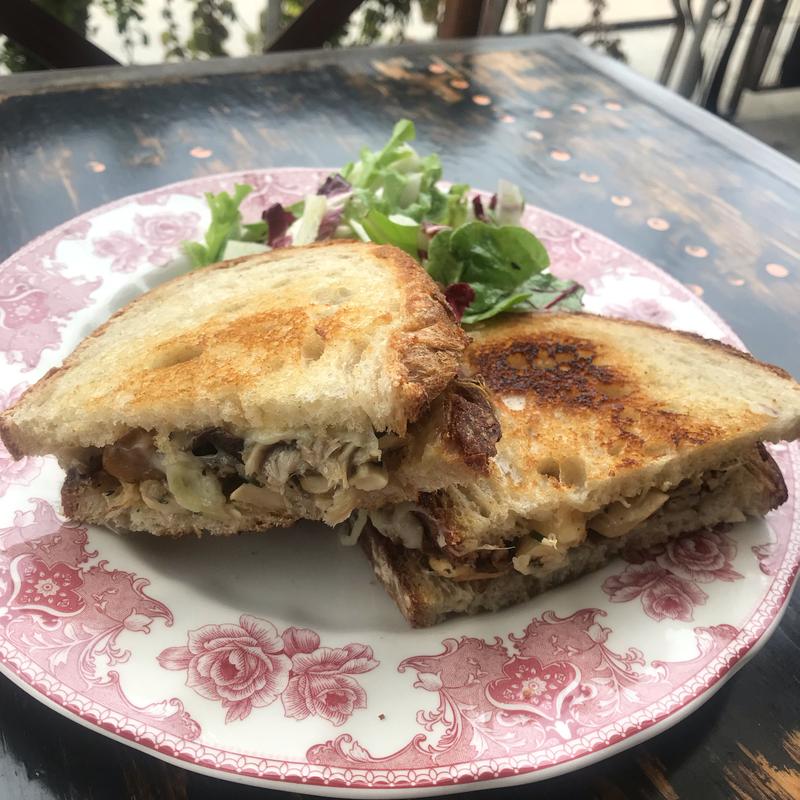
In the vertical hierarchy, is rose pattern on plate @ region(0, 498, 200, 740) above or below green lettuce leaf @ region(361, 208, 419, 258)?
below

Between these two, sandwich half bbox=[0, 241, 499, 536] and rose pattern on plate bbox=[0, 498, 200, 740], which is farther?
sandwich half bbox=[0, 241, 499, 536]

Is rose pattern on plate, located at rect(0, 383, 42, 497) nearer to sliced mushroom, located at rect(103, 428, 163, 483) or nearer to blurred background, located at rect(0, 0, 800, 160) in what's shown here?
sliced mushroom, located at rect(103, 428, 163, 483)

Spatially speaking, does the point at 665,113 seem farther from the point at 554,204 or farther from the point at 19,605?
the point at 19,605

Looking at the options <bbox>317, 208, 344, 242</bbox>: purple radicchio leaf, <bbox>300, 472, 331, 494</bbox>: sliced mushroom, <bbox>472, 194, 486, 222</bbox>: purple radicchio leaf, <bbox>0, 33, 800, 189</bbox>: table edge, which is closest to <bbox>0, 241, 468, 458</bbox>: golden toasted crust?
<bbox>300, 472, 331, 494</bbox>: sliced mushroom

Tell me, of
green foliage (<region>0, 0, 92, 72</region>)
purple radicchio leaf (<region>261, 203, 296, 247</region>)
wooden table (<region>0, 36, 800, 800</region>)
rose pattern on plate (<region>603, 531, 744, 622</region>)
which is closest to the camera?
rose pattern on plate (<region>603, 531, 744, 622</region>)

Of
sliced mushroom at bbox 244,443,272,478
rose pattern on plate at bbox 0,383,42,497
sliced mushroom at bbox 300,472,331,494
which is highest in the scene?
sliced mushroom at bbox 244,443,272,478

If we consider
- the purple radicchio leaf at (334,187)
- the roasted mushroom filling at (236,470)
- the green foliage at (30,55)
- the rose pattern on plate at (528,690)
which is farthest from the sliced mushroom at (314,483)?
the green foliage at (30,55)

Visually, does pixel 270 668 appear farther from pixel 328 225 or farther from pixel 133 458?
pixel 328 225

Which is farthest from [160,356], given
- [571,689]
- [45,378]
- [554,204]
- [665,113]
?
[665,113]
